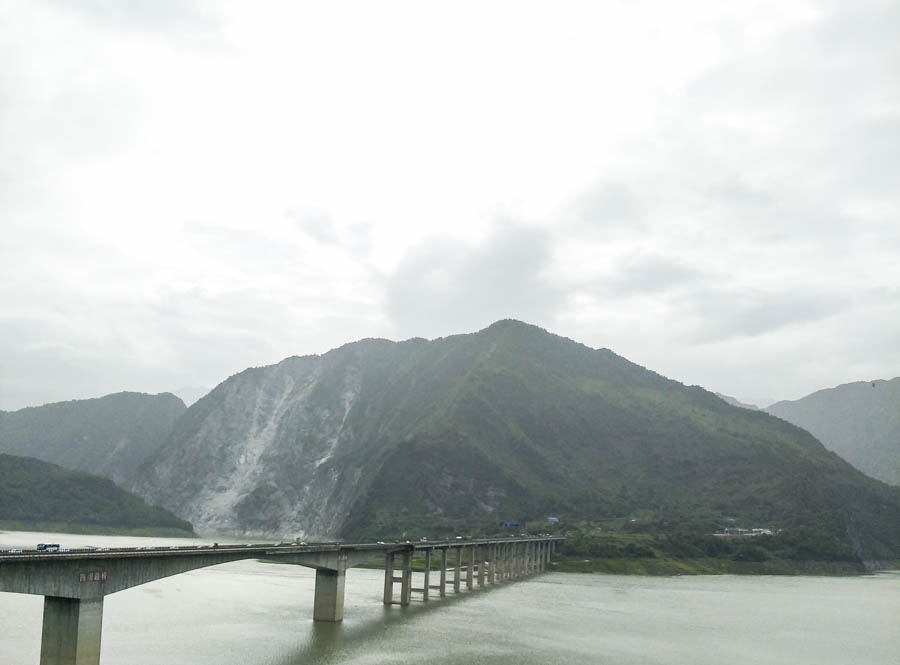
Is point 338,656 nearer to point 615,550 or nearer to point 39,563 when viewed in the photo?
point 39,563

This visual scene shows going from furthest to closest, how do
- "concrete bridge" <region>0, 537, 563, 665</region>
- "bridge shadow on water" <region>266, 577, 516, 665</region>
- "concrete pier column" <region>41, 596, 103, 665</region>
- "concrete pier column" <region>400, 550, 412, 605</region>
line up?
"concrete pier column" <region>400, 550, 412, 605</region>, "bridge shadow on water" <region>266, 577, 516, 665</region>, "concrete pier column" <region>41, 596, 103, 665</region>, "concrete bridge" <region>0, 537, 563, 665</region>

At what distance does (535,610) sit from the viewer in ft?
305

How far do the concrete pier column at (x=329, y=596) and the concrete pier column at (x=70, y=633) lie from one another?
30403mm

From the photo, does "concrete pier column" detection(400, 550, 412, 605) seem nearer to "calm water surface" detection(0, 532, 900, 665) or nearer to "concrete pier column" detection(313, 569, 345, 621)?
"calm water surface" detection(0, 532, 900, 665)

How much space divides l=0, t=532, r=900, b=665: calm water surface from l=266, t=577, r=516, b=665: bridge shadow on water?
150 millimetres

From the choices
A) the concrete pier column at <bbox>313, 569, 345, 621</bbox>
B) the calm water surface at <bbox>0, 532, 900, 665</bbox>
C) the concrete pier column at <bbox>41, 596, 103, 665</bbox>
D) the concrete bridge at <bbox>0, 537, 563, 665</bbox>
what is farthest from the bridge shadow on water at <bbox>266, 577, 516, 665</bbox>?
the concrete pier column at <bbox>41, 596, 103, 665</bbox>

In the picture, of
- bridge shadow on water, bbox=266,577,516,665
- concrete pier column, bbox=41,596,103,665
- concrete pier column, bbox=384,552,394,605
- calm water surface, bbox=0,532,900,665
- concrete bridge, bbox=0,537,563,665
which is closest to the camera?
concrete bridge, bbox=0,537,563,665

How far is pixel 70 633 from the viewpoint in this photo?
43688 mm

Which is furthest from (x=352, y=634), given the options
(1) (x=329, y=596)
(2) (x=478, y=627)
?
(2) (x=478, y=627)

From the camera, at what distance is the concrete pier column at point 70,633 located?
1689 inches

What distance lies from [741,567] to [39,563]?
535 ft

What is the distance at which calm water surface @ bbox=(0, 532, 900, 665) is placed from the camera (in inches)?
2346

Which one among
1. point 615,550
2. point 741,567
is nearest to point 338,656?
point 615,550

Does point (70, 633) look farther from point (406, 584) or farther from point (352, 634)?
point (406, 584)
